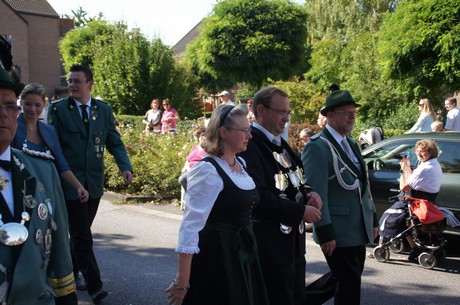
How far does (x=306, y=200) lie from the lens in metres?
4.21

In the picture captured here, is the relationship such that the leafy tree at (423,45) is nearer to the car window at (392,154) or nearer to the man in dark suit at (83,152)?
the car window at (392,154)

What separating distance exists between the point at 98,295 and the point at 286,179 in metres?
2.46

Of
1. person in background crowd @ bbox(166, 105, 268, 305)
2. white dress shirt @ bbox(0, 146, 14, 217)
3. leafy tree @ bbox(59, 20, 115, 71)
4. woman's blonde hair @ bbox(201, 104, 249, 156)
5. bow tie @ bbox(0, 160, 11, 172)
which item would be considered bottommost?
person in background crowd @ bbox(166, 105, 268, 305)

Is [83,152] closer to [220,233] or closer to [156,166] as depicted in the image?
[220,233]

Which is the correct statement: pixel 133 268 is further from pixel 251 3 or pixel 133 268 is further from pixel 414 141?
pixel 251 3

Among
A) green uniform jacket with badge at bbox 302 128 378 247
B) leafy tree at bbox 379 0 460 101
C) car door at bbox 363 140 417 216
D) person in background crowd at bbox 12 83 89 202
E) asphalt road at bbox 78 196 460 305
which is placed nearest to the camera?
green uniform jacket with badge at bbox 302 128 378 247

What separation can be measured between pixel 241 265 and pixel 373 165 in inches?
219

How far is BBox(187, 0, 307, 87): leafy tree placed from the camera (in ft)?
93.7

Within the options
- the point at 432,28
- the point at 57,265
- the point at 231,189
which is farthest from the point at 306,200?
the point at 432,28

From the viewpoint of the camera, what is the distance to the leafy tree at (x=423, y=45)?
14.0m

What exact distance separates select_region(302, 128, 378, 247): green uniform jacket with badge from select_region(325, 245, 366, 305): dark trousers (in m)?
0.10

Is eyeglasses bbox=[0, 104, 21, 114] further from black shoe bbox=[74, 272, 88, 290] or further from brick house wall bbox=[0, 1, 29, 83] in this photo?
brick house wall bbox=[0, 1, 29, 83]

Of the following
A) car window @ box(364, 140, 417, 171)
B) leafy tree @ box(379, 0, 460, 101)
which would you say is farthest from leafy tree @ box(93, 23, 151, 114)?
car window @ box(364, 140, 417, 171)

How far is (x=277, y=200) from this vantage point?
3.87m
